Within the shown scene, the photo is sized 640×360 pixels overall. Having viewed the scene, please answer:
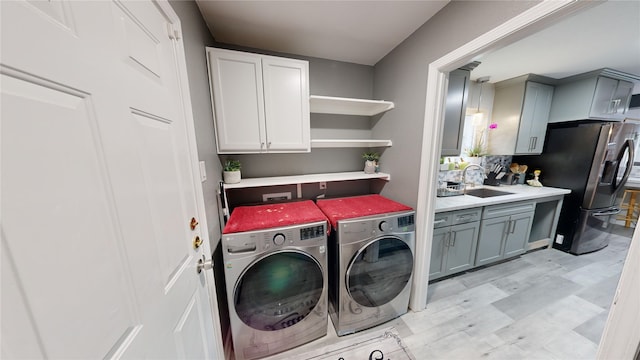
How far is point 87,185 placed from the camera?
41 cm

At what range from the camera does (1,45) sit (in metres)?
0.28

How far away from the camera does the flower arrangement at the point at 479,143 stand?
2.61m

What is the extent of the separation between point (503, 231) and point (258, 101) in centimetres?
299

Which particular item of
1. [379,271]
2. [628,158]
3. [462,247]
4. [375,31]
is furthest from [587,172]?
[375,31]

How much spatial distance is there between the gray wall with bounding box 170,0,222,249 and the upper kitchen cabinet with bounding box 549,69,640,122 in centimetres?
419

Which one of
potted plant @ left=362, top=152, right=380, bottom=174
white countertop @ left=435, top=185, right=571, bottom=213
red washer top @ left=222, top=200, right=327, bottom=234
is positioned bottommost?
white countertop @ left=435, top=185, right=571, bottom=213

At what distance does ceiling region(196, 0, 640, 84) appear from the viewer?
123cm

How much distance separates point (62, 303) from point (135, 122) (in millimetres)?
476

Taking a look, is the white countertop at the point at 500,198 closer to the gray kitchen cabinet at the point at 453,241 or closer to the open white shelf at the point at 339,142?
the gray kitchen cabinet at the point at 453,241

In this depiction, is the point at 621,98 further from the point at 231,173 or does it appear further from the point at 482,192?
the point at 231,173

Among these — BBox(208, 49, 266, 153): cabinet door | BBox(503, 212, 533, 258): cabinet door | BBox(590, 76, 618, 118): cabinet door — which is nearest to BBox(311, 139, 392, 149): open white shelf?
BBox(208, 49, 266, 153): cabinet door

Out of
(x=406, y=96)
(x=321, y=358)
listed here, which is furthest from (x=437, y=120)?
(x=321, y=358)

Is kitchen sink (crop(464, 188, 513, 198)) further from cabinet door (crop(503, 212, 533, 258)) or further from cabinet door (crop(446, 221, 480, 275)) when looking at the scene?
cabinet door (crop(446, 221, 480, 275))

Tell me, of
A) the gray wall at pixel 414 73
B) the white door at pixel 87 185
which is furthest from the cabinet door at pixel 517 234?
the white door at pixel 87 185
